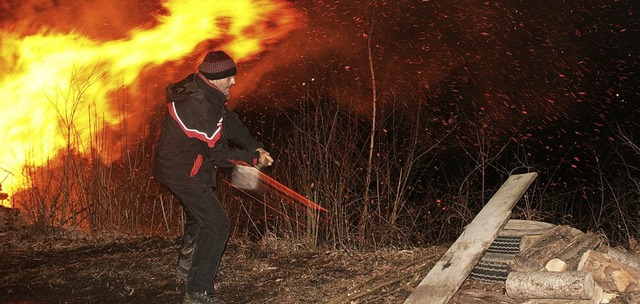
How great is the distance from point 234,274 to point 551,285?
2.94 metres

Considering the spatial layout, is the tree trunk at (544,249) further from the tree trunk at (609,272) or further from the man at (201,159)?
the man at (201,159)

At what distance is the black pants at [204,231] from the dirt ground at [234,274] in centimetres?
52

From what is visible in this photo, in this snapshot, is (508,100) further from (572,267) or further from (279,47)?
(572,267)

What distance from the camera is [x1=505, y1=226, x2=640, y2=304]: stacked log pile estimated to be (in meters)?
4.24

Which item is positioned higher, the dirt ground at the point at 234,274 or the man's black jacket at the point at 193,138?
the man's black jacket at the point at 193,138

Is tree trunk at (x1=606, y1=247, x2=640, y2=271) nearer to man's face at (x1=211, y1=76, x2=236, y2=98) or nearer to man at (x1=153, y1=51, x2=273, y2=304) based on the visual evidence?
man at (x1=153, y1=51, x2=273, y2=304)

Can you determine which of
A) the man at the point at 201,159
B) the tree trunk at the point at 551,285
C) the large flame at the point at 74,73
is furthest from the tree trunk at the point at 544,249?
the large flame at the point at 74,73

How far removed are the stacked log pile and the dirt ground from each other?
0.86 meters

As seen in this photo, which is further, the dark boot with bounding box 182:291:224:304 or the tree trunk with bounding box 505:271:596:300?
the dark boot with bounding box 182:291:224:304

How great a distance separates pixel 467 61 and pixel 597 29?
531 centimetres

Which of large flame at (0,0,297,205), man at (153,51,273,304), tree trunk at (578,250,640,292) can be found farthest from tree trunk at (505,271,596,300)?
large flame at (0,0,297,205)

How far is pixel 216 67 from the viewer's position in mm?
4703

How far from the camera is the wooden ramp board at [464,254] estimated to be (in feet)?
14.5

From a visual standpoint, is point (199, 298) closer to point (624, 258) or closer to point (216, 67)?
point (216, 67)
